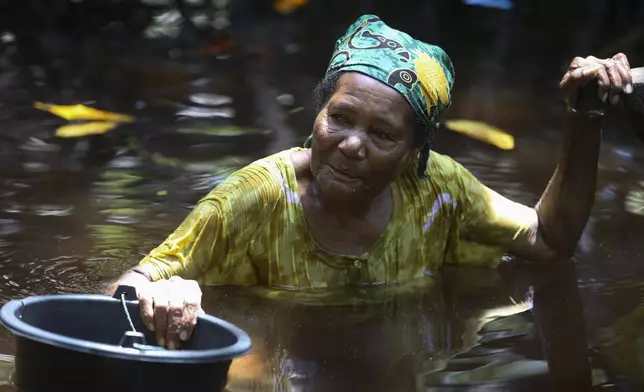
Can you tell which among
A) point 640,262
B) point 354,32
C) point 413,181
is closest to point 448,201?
point 413,181

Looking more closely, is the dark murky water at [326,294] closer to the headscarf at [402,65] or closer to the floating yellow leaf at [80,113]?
the floating yellow leaf at [80,113]

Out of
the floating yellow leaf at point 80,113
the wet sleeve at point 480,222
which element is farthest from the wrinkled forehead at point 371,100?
the floating yellow leaf at point 80,113

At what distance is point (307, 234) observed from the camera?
157 inches

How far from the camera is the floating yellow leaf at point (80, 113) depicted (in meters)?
6.62

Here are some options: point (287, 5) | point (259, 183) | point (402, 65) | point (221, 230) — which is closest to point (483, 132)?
point (402, 65)

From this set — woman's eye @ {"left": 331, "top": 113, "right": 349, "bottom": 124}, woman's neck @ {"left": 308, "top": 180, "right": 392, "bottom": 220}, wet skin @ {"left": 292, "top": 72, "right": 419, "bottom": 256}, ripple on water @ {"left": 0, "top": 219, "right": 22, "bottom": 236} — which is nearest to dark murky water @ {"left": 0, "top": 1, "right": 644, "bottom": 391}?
ripple on water @ {"left": 0, "top": 219, "right": 22, "bottom": 236}

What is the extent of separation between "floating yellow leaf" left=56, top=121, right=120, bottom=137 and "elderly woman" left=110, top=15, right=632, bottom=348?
255 centimetres

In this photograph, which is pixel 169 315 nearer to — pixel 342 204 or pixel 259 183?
pixel 259 183

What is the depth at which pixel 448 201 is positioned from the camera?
4.22m

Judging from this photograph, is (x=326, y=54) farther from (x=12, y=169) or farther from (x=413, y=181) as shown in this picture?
(x=413, y=181)

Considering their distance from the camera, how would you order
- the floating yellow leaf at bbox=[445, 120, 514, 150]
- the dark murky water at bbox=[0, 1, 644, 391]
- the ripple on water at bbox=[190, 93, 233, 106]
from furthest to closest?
the ripple on water at bbox=[190, 93, 233, 106] → the floating yellow leaf at bbox=[445, 120, 514, 150] → the dark murky water at bbox=[0, 1, 644, 391]

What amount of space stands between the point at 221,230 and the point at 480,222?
3.40ft

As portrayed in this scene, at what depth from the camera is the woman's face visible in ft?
12.2

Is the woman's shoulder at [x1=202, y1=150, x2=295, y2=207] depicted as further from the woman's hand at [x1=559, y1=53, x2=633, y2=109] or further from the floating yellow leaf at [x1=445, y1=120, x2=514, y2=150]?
the floating yellow leaf at [x1=445, y1=120, x2=514, y2=150]
